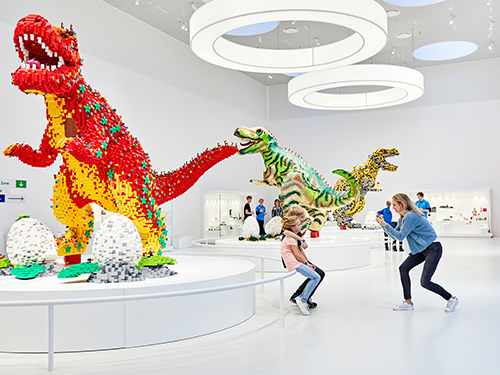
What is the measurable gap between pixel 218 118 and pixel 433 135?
8.47 metres

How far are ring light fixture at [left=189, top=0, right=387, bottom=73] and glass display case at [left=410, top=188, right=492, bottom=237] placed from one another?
981cm

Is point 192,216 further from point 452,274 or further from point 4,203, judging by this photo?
point 452,274

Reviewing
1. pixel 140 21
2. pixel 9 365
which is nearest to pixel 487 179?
pixel 140 21

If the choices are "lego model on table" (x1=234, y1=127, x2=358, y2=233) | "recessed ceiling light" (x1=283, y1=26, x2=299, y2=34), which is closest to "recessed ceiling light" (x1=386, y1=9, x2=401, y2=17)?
"recessed ceiling light" (x1=283, y1=26, x2=299, y2=34)

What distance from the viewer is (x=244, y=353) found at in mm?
3871

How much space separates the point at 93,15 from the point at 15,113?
361cm

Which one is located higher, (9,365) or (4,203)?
(4,203)

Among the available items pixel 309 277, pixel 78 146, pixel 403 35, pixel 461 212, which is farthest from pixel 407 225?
pixel 461 212

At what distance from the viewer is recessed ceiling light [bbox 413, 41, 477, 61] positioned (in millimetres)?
16125

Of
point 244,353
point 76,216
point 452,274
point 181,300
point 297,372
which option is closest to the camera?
point 297,372

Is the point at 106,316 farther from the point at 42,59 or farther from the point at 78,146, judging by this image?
the point at 42,59

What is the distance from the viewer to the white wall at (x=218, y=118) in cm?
1059

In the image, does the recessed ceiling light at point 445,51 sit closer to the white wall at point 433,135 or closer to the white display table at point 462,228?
the white wall at point 433,135

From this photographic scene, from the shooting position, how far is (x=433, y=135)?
18.5 m
